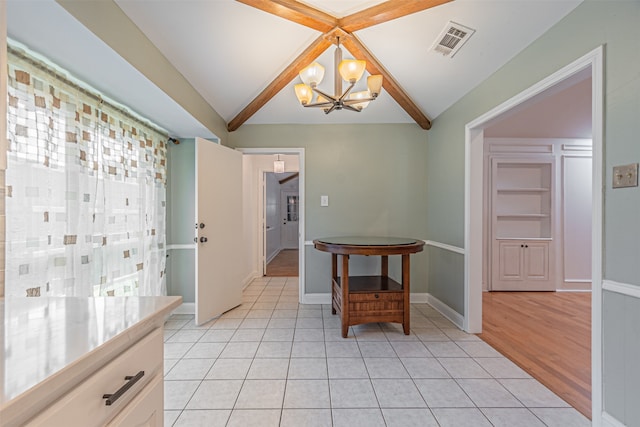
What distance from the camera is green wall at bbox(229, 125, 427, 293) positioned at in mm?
3471

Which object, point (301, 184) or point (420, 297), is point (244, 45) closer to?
point (301, 184)

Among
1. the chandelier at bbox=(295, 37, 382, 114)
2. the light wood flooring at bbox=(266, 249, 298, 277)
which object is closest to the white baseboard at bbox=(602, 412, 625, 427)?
the chandelier at bbox=(295, 37, 382, 114)

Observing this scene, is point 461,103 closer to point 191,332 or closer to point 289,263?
point 191,332

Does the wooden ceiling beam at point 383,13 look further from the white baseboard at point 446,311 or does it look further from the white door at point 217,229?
the white baseboard at point 446,311

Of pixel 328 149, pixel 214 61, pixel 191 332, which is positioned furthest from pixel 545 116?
pixel 191 332

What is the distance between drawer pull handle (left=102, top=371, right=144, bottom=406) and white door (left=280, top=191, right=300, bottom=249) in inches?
326

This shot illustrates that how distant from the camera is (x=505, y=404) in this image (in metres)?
1.65

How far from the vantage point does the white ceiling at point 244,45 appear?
4.81 feet

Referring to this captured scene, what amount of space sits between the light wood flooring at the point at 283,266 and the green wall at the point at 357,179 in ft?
6.05

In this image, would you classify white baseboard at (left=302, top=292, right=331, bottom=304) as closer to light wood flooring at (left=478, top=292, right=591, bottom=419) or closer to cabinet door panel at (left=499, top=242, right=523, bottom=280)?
light wood flooring at (left=478, top=292, right=591, bottom=419)

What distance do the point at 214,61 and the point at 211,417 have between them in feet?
8.34

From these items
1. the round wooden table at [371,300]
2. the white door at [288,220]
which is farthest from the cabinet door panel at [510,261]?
the white door at [288,220]

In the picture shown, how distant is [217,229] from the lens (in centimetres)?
300

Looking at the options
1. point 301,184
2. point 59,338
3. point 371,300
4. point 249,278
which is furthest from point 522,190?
point 59,338
